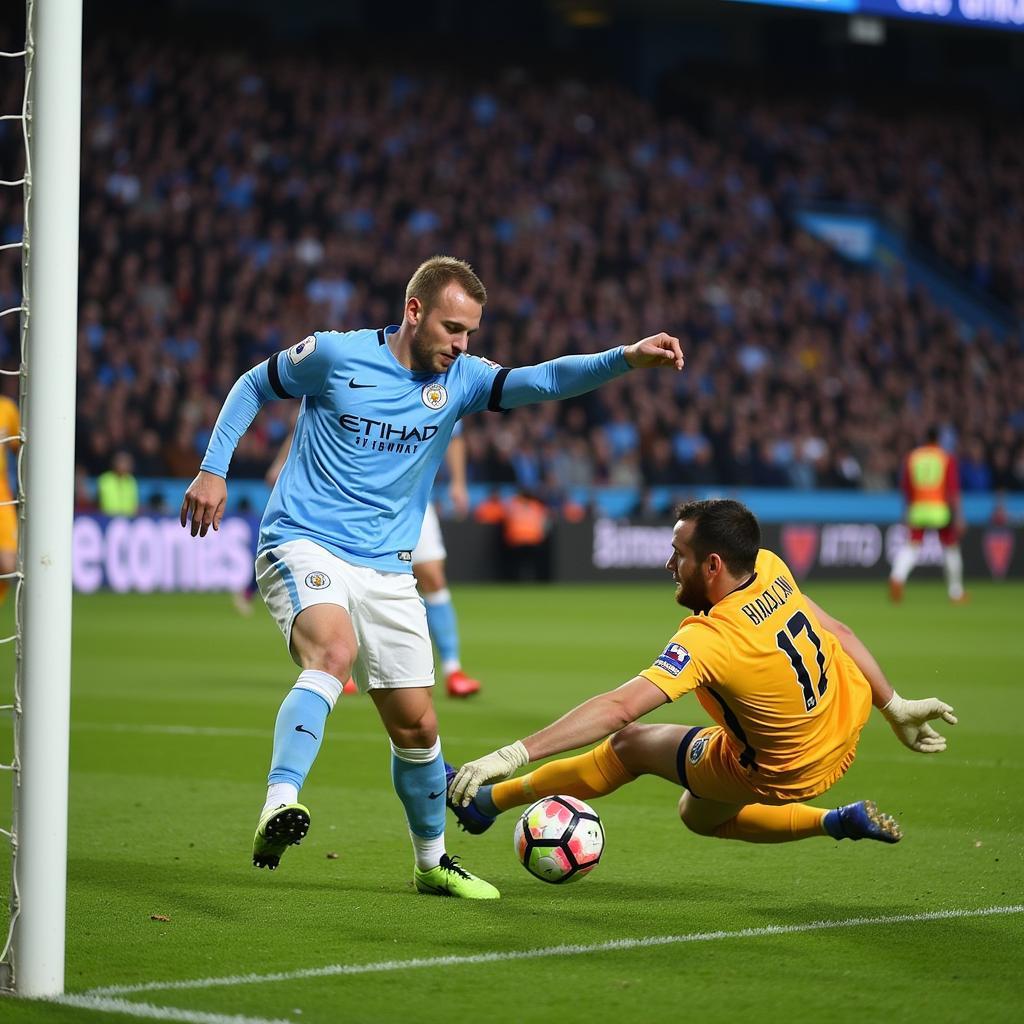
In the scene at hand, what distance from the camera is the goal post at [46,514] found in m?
4.03

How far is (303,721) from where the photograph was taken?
503cm

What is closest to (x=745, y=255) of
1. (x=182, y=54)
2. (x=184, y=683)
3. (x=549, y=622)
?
(x=182, y=54)

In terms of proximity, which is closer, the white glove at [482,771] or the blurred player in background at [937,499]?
the white glove at [482,771]

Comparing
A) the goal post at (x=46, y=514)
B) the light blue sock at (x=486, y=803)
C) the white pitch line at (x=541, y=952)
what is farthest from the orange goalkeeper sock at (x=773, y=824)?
the goal post at (x=46, y=514)

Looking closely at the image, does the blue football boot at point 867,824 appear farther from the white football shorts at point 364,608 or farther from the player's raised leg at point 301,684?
the player's raised leg at point 301,684

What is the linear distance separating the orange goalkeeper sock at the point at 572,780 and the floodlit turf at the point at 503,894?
275 millimetres

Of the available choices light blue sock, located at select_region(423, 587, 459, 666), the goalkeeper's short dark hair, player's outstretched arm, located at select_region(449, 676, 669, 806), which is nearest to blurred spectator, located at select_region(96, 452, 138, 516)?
light blue sock, located at select_region(423, 587, 459, 666)

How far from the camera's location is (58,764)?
4.04 meters

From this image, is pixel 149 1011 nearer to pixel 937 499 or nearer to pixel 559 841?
pixel 559 841

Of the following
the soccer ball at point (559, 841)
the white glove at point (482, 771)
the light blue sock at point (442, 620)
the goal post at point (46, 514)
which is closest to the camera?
the goal post at point (46, 514)

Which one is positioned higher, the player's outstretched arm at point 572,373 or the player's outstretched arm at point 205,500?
the player's outstretched arm at point 572,373

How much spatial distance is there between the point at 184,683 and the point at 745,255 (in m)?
21.8

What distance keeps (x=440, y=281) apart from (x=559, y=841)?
1.70 meters

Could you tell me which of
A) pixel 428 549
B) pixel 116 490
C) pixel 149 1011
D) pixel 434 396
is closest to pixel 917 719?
pixel 434 396
